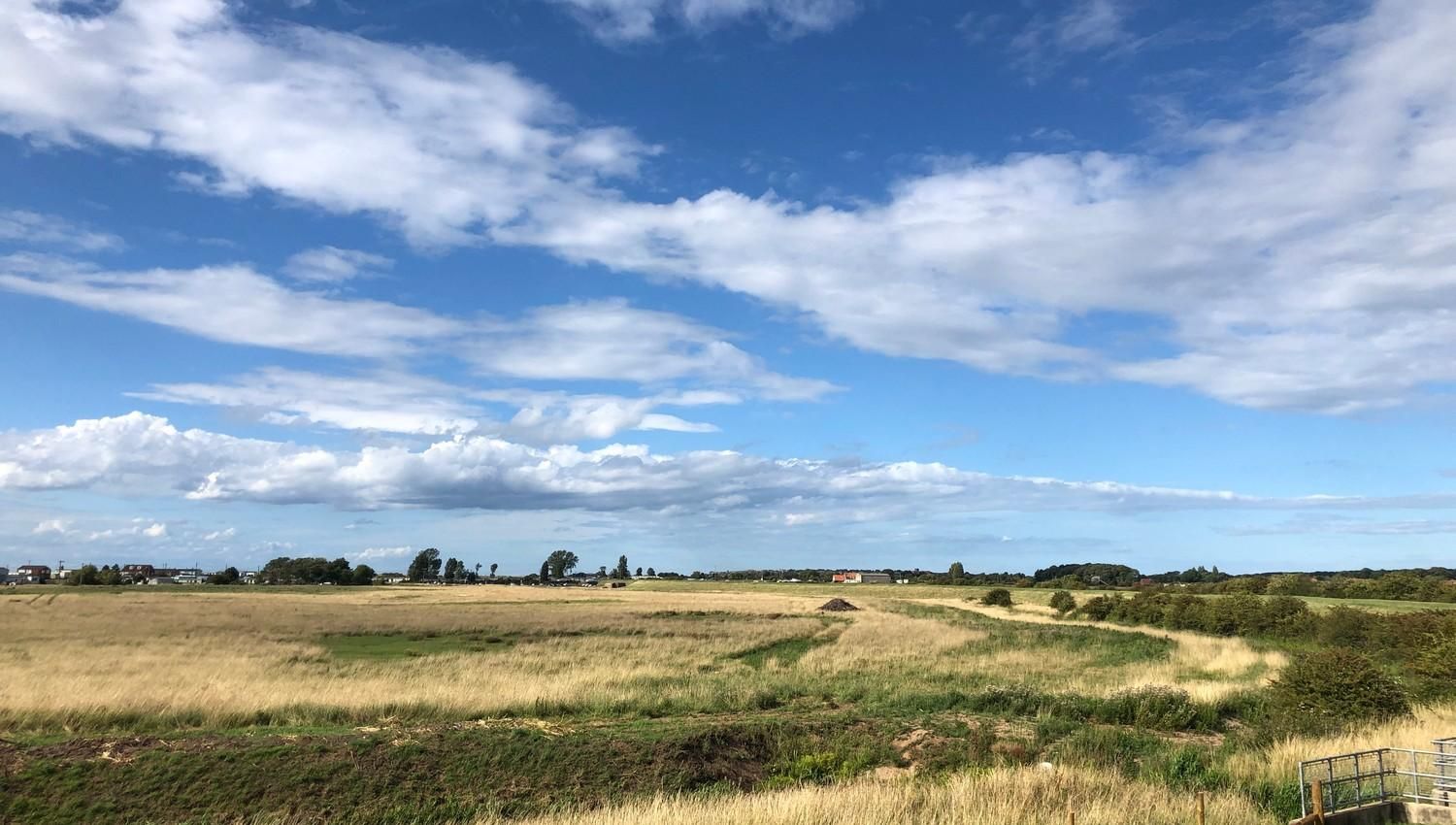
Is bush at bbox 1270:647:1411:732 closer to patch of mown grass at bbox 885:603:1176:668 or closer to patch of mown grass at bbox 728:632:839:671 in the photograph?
patch of mown grass at bbox 885:603:1176:668

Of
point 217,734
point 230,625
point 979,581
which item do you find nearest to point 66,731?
point 217,734

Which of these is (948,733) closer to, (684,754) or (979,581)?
(684,754)

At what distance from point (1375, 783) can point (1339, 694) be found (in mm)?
8871

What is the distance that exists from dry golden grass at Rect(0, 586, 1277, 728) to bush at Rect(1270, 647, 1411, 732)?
3198 mm

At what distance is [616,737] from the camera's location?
19891 mm

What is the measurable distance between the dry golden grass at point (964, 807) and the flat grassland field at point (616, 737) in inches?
2.7

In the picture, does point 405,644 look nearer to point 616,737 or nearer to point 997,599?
point 616,737

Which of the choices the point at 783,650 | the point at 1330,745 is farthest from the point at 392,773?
the point at 783,650

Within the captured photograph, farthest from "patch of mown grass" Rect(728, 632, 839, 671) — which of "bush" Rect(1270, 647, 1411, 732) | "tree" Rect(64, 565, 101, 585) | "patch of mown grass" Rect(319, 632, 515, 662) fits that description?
"tree" Rect(64, 565, 101, 585)

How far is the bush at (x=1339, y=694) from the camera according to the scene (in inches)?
850

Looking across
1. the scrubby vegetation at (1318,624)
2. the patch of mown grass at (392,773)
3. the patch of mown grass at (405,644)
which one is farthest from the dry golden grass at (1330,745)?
the patch of mown grass at (405,644)

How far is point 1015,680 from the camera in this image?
3153 centimetres

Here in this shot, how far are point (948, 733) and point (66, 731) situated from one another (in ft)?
61.7

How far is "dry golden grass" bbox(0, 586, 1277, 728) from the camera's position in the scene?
23078mm
